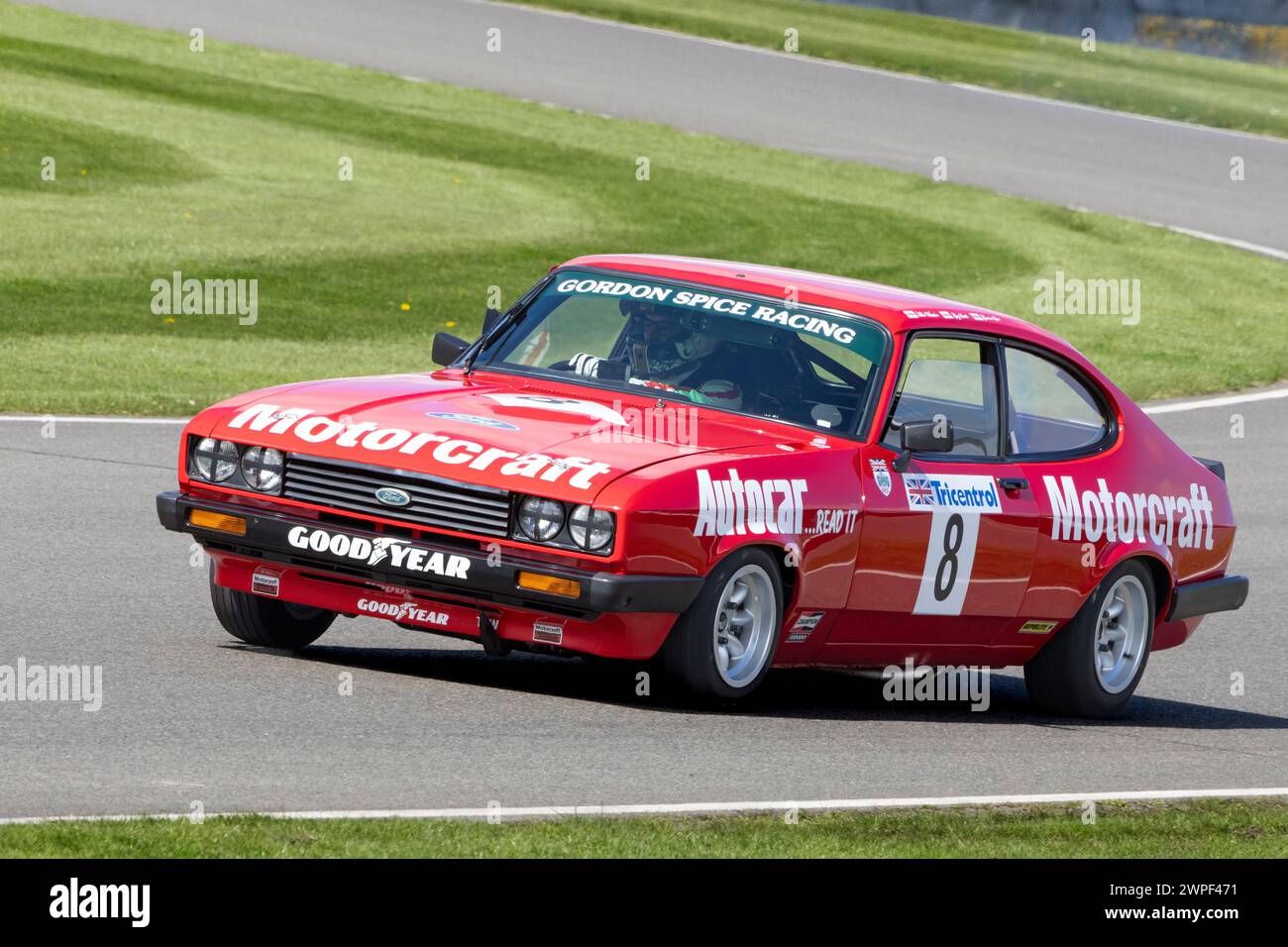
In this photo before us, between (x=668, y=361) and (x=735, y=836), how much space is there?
9.66ft

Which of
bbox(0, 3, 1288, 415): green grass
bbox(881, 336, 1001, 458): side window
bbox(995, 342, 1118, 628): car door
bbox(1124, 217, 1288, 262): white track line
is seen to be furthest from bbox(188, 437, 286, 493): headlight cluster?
bbox(1124, 217, 1288, 262): white track line

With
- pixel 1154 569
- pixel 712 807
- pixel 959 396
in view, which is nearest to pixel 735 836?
pixel 712 807

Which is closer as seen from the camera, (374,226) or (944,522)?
(944,522)

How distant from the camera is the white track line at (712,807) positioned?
21.3 feet

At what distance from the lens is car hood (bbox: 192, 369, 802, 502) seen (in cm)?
804

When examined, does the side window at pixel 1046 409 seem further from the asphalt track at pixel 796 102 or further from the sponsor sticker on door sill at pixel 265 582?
the asphalt track at pixel 796 102

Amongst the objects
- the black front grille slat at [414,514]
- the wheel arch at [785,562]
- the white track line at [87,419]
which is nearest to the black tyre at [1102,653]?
the wheel arch at [785,562]

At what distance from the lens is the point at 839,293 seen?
9445mm

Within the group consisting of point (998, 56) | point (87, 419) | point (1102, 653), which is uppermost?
point (998, 56)

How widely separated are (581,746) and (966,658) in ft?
7.67

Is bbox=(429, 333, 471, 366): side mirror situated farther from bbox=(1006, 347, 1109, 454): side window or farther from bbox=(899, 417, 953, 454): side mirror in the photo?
bbox=(1006, 347, 1109, 454): side window

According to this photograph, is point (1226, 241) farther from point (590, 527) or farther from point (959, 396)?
point (590, 527)

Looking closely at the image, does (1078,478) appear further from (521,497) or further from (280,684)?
(280,684)

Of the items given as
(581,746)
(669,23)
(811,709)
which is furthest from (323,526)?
(669,23)
